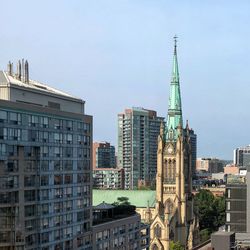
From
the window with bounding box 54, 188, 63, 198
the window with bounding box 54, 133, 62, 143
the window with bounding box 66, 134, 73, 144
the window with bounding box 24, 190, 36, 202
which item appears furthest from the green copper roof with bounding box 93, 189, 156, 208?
the window with bounding box 24, 190, 36, 202

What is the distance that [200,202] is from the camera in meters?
166

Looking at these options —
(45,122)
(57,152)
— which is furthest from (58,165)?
(45,122)

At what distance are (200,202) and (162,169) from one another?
105ft

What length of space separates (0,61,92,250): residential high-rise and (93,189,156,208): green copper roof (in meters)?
66.7

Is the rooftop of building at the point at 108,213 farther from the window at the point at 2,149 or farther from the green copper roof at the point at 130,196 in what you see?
the green copper roof at the point at 130,196

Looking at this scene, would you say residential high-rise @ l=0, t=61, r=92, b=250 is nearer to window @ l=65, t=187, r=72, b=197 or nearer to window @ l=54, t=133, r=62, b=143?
window @ l=65, t=187, r=72, b=197

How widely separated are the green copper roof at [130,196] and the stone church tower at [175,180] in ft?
21.6

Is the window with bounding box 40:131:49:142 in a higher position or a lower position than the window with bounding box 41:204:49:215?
higher

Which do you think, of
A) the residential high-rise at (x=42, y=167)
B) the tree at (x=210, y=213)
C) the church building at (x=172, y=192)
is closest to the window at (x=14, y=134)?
the residential high-rise at (x=42, y=167)

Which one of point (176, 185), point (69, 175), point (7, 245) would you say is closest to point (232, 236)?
point (69, 175)

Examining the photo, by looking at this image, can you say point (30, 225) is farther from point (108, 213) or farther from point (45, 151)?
point (108, 213)

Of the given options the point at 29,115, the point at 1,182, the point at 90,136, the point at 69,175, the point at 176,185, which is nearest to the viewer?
the point at 1,182

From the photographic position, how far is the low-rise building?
79.1 meters

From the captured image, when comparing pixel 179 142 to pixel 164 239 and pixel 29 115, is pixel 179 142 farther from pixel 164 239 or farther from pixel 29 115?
pixel 29 115
